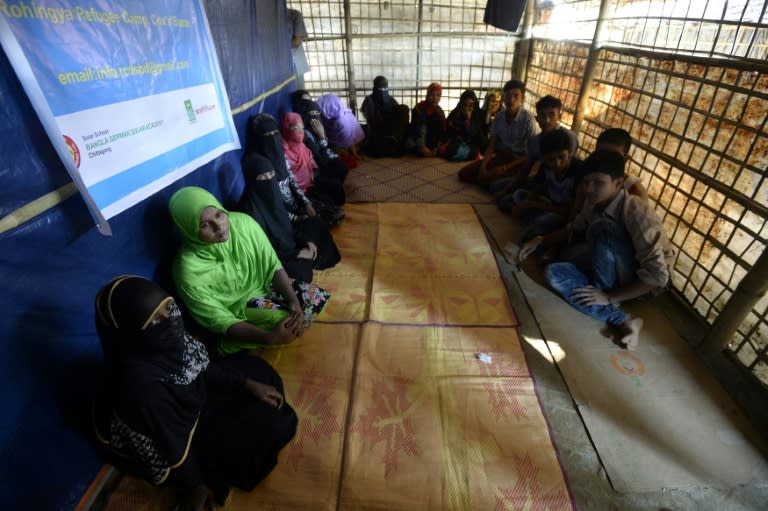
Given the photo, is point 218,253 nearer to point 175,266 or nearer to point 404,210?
point 175,266

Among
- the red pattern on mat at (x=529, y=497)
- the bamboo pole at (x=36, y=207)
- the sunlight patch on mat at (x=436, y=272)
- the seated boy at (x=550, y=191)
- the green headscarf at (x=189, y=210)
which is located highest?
the bamboo pole at (x=36, y=207)

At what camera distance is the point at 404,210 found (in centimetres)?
342

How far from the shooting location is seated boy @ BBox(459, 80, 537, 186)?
3.64 m

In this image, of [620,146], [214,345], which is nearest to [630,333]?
[620,146]

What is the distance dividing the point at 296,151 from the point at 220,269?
1.75 metres

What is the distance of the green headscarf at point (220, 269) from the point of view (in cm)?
164

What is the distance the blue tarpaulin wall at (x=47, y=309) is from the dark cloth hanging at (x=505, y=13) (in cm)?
460

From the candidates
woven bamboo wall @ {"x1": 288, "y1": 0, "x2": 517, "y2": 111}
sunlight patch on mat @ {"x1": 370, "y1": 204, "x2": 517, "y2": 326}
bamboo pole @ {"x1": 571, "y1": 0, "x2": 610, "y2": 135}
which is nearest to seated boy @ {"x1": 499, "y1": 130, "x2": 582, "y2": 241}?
sunlight patch on mat @ {"x1": 370, "y1": 204, "x2": 517, "y2": 326}

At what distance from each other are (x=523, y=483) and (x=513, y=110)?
3.38 meters

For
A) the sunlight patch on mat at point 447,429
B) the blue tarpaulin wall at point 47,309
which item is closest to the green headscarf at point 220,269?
the blue tarpaulin wall at point 47,309

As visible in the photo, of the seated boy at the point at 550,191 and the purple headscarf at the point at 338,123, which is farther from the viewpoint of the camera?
the purple headscarf at the point at 338,123

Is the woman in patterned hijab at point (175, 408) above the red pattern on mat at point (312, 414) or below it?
above

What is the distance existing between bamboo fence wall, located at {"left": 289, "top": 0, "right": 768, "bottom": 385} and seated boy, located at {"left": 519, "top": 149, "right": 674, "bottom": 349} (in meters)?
0.32

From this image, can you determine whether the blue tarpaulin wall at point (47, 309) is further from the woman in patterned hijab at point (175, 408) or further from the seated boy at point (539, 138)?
the seated boy at point (539, 138)
